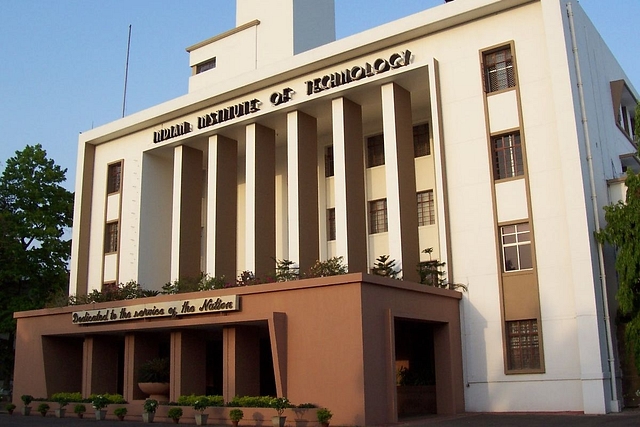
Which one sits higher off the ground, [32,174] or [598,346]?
[32,174]

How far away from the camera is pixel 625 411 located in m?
22.5

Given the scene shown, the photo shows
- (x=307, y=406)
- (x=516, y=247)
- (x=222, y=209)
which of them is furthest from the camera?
(x=222, y=209)

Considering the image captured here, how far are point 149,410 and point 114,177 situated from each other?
57.3ft

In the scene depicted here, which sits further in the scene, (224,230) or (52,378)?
(224,230)

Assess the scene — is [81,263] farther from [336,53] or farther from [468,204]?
[468,204]

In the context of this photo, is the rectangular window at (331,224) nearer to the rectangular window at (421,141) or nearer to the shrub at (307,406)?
the rectangular window at (421,141)

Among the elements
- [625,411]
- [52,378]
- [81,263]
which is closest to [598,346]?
[625,411]

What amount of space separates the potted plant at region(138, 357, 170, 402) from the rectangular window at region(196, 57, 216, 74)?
66.0 feet

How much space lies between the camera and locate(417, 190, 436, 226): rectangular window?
30.0m

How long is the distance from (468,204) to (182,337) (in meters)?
11.6

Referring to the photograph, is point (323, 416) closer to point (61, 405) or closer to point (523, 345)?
point (523, 345)

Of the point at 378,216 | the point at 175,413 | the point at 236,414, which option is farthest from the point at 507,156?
the point at 175,413

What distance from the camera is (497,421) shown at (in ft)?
67.7

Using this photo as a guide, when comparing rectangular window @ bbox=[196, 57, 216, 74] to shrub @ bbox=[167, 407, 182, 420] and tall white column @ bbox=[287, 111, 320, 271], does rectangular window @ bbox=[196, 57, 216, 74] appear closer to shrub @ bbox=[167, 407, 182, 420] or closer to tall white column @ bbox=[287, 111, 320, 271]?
tall white column @ bbox=[287, 111, 320, 271]
